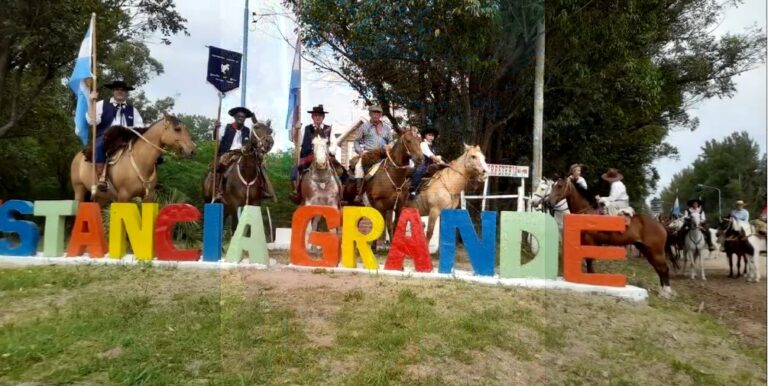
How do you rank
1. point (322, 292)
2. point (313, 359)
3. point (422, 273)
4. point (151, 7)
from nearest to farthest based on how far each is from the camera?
point (313, 359) < point (322, 292) < point (422, 273) < point (151, 7)

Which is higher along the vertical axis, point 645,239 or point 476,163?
point 476,163

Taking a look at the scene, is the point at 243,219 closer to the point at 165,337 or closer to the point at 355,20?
the point at 165,337

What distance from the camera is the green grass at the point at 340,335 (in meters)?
5.36

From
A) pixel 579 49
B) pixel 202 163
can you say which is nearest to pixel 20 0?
pixel 202 163

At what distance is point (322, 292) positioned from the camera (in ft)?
24.7

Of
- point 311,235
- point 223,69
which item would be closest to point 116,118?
point 223,69

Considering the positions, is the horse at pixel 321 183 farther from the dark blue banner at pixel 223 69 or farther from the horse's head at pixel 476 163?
the horse's head at pixel 476 163

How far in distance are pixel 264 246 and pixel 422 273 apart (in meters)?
2.55

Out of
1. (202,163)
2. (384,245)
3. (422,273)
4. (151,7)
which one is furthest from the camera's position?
(202,163)

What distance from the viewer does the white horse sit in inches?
492

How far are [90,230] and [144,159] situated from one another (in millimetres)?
1569

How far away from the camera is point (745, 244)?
1294cm

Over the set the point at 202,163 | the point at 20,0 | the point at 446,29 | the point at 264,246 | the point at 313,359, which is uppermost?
the point at 20,0

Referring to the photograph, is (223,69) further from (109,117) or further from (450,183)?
(450,183)
